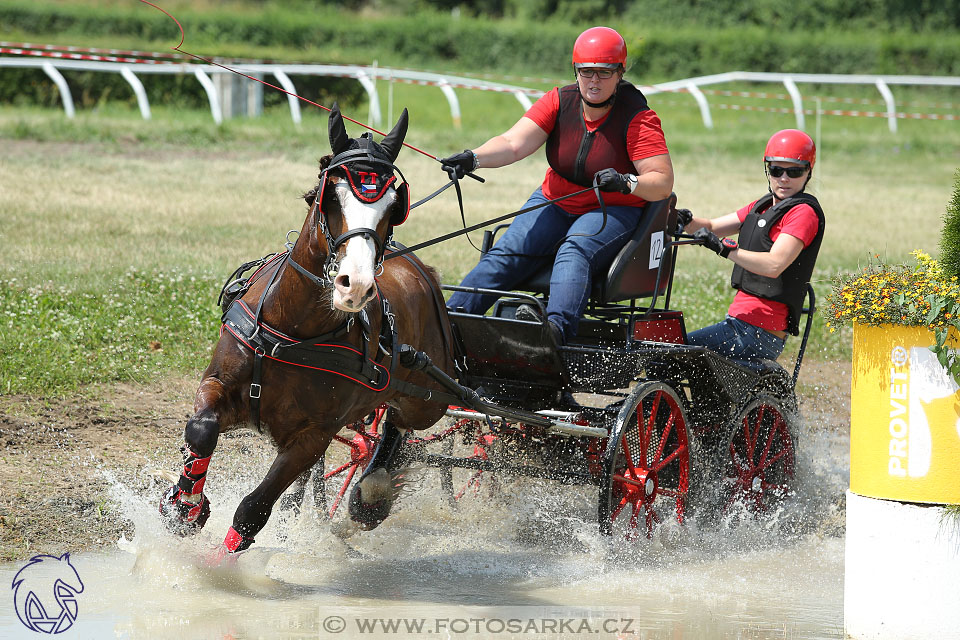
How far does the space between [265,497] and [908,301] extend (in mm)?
2648

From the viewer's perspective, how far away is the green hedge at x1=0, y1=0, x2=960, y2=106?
33.2m

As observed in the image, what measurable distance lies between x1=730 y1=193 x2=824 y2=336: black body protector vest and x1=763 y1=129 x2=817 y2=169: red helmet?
0.20m

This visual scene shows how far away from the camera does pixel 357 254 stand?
4.20 meters

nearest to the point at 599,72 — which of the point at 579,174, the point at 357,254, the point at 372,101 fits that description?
the point at 579,174

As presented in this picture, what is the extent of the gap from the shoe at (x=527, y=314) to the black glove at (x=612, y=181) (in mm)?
656

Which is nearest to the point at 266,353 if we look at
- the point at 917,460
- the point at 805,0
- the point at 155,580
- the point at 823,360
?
the point at 155,580

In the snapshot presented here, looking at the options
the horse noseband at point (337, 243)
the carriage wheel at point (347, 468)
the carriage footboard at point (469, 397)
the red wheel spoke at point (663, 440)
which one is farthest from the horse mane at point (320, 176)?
the red wheel spoke at point (663, 440)

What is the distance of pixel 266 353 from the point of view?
473cm

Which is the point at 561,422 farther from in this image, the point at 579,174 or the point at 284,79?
the point at 284,79

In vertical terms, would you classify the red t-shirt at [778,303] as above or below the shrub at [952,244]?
below

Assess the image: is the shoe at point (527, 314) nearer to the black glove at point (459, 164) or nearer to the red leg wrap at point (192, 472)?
the black glove at point (459, 164)

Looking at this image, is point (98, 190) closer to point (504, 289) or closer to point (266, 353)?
point (504, 289)

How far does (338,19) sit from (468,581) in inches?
1306

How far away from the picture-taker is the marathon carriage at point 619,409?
19.1 ft
